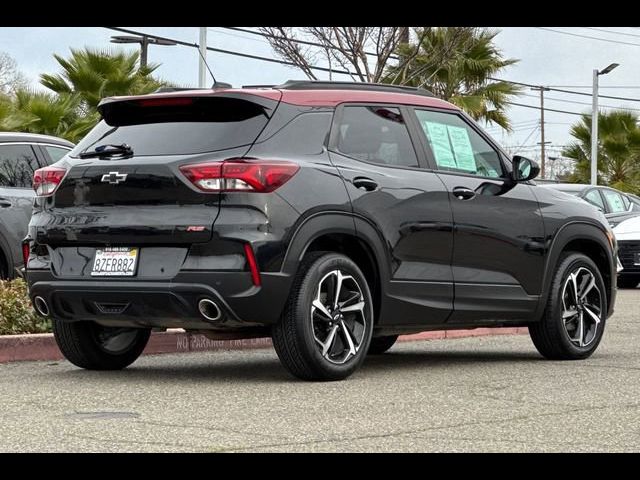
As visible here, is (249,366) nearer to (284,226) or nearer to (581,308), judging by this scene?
(284,226)

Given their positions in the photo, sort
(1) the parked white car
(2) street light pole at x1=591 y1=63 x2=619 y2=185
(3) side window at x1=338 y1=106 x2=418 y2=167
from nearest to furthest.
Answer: (3) side window at x1=338 y1=106 x2=418 y2=167
(1) the parked white car
(2) street light pole at x1=591 y1=63 x2=619 y2=185

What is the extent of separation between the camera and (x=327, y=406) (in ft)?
23.9

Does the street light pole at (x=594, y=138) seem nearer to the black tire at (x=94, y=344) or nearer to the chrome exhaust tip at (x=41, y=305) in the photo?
the black tire at (x=94, y=344)

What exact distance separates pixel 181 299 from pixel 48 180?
1.42 metres

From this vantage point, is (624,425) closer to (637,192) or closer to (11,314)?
(11,314)

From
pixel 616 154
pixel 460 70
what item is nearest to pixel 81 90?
pixel 460 70

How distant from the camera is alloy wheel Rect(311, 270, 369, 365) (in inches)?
325

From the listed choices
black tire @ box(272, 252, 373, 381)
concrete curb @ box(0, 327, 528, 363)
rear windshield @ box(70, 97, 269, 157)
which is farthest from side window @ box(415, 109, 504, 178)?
concrete curb @ box(0, 327, 528, 363)

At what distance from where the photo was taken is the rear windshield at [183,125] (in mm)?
8219

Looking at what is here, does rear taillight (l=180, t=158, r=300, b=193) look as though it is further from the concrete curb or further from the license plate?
the concrete curb

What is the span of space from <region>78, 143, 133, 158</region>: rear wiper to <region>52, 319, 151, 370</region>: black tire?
113 centimetres

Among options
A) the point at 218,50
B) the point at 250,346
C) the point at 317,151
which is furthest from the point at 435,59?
the point at 317,151

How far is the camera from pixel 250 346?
10953 millimetres

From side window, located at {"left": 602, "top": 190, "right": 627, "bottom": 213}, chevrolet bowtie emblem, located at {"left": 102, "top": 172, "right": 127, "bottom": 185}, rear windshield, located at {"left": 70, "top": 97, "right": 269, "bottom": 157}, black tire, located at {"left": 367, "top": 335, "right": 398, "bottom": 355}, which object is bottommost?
black tire, located at {"left": 367, "top": 335, "right": 398, "bottom": 355}
